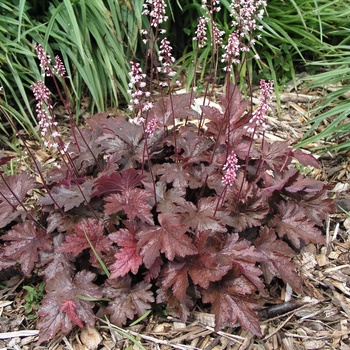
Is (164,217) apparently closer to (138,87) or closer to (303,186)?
(138,87)

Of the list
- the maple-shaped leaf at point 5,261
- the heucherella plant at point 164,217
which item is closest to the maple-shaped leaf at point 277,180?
the heucherella plant at point 164,217

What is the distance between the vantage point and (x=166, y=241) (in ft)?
7.34


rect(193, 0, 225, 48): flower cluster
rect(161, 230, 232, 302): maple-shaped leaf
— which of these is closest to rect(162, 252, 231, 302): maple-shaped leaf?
rect(161, 230, 232, 302): maple-shaped leaf

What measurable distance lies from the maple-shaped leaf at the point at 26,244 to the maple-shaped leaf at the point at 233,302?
862 millimetres

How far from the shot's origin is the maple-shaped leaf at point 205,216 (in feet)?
7.81

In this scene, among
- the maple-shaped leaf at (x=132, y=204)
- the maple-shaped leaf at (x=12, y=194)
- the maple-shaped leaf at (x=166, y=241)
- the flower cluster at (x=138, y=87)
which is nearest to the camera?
the flower cluster at (x=138, y=87)

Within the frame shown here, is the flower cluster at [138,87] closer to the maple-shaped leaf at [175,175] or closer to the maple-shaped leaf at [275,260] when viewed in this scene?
the maple-shaped leaf at [175,175]

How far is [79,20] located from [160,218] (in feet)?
6.60

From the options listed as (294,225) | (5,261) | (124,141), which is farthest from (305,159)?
(5,261)

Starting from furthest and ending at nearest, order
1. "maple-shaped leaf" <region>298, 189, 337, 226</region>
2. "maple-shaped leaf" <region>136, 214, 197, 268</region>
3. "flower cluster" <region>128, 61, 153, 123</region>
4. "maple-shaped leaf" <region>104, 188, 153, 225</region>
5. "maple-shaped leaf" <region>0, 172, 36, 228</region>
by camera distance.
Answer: "maple-shaped leaf" <region>298, 189, 337, 226</region>, "maple-shaped leaf" <region>0, 172, 36, 228</region>, "maple-shaped leaf" <region>104, 188, 153, 225</region>, "maple-shaped leaf" <region>136, 214, 197, 268</region>, "flower cluster" <region>128, 61, 153, 123</region>

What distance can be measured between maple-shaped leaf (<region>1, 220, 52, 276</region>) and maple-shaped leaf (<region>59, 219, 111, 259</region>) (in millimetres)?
184

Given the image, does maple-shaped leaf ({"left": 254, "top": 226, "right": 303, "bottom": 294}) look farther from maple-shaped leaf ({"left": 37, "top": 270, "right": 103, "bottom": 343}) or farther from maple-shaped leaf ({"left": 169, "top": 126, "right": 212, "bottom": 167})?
maple-shaped leaf ({"left": 37, "top": 270, "right": 103, "bottom": 343})

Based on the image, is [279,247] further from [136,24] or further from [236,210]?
[136,24]

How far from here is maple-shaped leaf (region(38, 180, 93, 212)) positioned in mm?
2459
